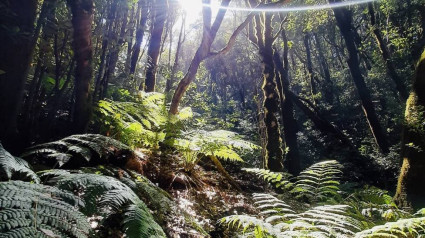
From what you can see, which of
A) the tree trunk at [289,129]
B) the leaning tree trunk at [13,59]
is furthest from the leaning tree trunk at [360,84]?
the leaning tree trunk at [13,59]

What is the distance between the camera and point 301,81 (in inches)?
1310

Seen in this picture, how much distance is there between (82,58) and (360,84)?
Answer: 1412 centimetres

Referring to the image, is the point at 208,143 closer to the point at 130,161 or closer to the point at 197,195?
the point at 197,195

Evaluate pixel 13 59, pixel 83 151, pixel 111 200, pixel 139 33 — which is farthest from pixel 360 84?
pixel 111 200

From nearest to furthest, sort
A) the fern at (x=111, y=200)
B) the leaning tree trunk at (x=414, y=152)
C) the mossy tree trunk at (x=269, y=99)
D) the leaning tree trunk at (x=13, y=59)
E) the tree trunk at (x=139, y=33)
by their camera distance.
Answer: the fern at (x=111, y=200) < the leaning tree trunk at (x=13, y=59) < the leaning tree trunk at (x=414, y=152) < the mossy tree trunk at (x=269, y=99) < the tree trunk at (x=139, y=33)

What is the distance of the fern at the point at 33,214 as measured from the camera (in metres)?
Answer: 1.02

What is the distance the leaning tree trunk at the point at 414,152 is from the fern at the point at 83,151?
16.3 feet

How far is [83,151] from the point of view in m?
2.08

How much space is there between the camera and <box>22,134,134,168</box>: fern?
2.26 meters

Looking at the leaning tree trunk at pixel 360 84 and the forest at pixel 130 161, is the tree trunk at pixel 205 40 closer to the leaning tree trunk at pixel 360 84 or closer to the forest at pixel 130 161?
the forest at pixel 130 161

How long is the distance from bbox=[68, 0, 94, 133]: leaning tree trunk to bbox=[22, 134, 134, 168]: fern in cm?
63

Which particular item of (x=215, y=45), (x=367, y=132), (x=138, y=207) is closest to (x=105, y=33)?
(x=138, y=207)

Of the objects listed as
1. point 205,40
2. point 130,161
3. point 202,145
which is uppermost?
point 205,40

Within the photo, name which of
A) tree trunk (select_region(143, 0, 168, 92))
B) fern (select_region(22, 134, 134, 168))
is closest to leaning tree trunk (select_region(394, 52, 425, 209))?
fern (select_region(22, 134, 134, 168))
